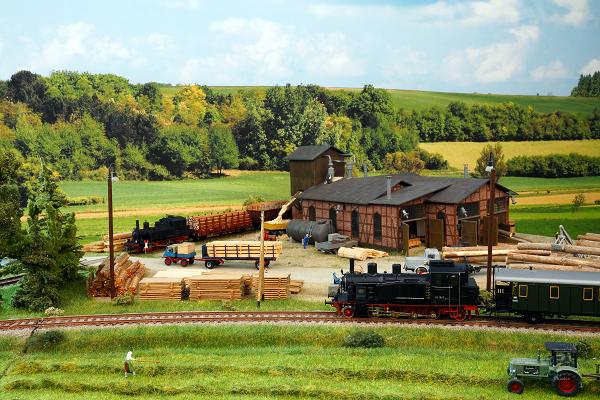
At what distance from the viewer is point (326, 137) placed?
73062 mm

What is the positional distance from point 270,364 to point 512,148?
50774 millimetres

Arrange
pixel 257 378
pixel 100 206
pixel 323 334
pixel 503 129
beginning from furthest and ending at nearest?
1. pixel 503 129
2. pixel 100 206
3. pixel 323 334
4. pixel 257 378

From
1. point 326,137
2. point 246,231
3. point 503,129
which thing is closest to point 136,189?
point 246,231

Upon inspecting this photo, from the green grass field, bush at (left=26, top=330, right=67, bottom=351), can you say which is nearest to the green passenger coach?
the green grass field

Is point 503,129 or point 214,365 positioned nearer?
point 214,365

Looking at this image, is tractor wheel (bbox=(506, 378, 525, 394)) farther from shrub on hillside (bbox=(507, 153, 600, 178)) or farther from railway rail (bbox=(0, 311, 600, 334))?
shrub on hillside (bbox=(507, 153, 600, 178))

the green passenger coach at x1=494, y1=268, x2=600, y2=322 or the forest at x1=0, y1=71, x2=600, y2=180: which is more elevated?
the forest at x1=0, y1=71, x2=600, y2=180

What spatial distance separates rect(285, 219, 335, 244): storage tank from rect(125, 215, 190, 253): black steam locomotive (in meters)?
8.41

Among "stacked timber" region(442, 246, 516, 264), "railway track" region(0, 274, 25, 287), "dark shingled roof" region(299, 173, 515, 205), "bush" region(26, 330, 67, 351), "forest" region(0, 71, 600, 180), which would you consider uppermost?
"forest" region(0, 71, 600, 180)

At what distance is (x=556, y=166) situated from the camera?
62969mm

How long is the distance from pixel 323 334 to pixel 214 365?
563cm

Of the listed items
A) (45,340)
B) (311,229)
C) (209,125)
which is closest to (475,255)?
(311,229)

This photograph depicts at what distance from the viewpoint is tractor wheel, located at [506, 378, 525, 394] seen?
22047mm

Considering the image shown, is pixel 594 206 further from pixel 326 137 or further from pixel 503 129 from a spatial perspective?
pixel 326 137
